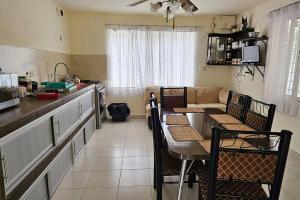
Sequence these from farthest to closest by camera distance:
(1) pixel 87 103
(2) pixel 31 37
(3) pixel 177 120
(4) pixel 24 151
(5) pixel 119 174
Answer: (1) pixel 87 103, (2) pixel 31 37, (5) pixel 119 174, (3) pixel 177 120, (4) pixel 24 151

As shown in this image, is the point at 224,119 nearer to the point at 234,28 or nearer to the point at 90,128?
the point at 90,128

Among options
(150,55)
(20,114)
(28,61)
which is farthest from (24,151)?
(150,55)

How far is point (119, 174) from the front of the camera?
2.59 m

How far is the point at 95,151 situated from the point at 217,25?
12.6ft

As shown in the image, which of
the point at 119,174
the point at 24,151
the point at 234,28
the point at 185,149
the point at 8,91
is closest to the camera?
the point at 185,149

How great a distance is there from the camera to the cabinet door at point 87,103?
3.28 m

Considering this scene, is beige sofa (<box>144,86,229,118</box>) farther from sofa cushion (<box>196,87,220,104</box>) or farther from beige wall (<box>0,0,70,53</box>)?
beige wall (<box>0,0,70,53</box>)

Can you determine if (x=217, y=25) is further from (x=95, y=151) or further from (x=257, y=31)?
(x=95, y=151)

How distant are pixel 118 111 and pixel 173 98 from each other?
205 cm

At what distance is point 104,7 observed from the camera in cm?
418

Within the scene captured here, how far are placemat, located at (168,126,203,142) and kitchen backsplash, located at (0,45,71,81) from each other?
6.51ft

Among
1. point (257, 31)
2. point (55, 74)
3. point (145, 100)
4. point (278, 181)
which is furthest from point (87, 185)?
point (257, 31)

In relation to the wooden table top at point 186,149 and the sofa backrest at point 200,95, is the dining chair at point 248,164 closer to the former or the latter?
the wooden table top at point 186,149

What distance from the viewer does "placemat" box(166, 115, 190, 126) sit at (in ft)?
6.91
